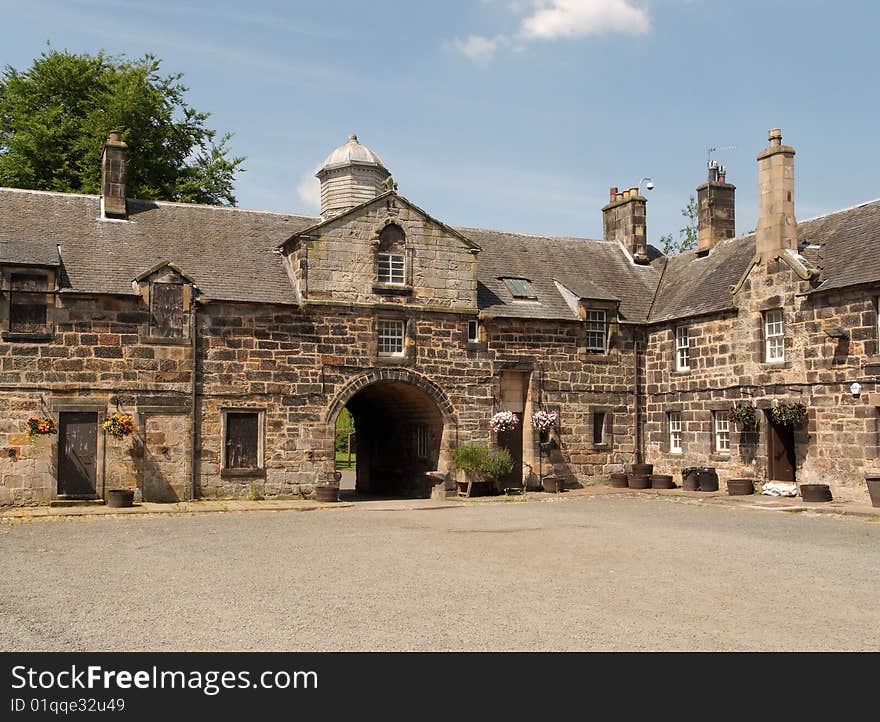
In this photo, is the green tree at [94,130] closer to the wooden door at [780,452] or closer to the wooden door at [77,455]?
the wooden door at [77,455]

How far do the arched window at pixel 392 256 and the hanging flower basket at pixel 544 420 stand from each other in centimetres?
542

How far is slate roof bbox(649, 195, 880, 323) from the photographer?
23500 millimetres

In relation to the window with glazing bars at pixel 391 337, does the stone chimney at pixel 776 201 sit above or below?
above

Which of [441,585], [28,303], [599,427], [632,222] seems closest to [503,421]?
[599,427]

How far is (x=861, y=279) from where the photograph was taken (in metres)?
22.5

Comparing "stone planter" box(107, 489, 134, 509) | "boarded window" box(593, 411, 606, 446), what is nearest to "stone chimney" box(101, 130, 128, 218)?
"stone planter" box(107, 489, 134, 509)

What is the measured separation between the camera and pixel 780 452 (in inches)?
993

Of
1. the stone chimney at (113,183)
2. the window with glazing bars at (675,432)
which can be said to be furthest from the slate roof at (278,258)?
the window with glazing bars at (675,432)

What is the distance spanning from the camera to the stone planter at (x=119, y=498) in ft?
73.0

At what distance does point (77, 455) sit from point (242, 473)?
3911mm

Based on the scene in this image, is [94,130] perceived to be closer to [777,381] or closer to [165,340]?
[165,340]

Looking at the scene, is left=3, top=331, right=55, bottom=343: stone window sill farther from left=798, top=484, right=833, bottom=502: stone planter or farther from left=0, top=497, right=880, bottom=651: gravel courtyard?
left=798, top=484, right=833, bottom=502: stone planter

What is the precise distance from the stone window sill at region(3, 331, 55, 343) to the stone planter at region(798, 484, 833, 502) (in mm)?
17975
